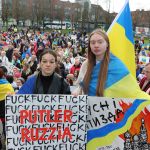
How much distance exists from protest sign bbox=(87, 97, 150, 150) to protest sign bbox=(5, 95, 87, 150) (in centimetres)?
13

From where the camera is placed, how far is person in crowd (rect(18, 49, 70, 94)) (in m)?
3.86

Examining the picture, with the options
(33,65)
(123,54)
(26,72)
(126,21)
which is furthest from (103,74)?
(33,65)

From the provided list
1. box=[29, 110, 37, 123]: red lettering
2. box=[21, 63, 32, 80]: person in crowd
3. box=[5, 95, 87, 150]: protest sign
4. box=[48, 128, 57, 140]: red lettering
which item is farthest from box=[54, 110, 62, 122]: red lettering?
box=[21, 63, 32, 80]: person in crowd

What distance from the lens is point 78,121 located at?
373cm

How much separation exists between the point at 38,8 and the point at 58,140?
51814 millimetres

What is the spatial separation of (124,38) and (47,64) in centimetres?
162

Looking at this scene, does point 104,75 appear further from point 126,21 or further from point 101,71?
point 126,21

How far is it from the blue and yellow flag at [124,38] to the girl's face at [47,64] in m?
1.13

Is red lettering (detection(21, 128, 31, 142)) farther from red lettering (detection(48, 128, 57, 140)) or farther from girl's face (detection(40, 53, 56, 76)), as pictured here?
girl's face (detection(40, 53, 56, 76))

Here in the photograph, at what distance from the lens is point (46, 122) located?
3703 mm

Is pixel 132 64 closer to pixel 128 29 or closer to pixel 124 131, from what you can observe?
pixel 128 29

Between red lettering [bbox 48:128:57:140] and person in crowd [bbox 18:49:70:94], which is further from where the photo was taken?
person in crowd [bbox 18:49:70:94]

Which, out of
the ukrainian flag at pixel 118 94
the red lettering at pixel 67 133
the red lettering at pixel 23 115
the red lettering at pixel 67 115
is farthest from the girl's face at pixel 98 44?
the red lettering at pixel 23 115

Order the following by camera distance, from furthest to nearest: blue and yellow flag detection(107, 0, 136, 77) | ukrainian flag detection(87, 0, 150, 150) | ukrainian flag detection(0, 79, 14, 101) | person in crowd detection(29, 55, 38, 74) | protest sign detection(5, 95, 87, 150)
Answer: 1. person in crowd detection(29, 55, 38, 74)
2. ukrainian flag detection(0, 79, 14, 101)
3. blue and yellow flag detection(107, 0, 136, 77)
4. ukrainian flag detection(87, 0, 150, 150)
5. protest sign detection(5, 95, 87, 150)
